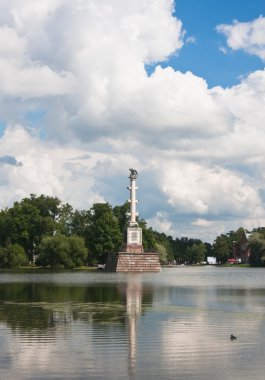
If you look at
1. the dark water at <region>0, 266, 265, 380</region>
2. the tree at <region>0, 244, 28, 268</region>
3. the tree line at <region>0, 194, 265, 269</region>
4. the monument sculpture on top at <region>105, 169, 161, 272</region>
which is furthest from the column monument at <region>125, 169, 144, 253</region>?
the dark water at <region>0, 266, 265, 380</region>

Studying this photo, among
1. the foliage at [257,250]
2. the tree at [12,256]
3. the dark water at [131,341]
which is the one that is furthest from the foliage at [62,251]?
the dark water at [131,341]

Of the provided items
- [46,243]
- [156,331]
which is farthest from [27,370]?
[46,243]

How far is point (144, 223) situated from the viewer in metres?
131

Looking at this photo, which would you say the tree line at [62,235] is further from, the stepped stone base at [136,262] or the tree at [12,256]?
the stepped stone base at [136,262]

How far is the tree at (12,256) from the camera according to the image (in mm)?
124656

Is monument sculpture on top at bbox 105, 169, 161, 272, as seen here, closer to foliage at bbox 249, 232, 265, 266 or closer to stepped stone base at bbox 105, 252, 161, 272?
stepped stone base at bbox 105, 252, 161, 272

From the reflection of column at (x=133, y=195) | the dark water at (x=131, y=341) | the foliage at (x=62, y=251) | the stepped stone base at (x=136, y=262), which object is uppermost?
the reflection of column at (x=133, y=195)

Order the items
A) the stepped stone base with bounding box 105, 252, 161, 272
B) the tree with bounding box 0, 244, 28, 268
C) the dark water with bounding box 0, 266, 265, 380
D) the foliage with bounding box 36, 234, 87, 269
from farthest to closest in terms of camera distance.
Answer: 1. the tree with bounding box 0, 244, 28, 268
2. the foliage with bounding box 36, 234, 87, 269
3. the stepped stone base with bounding box 105, 252, 161, 272
4. the dark water with bounding box 0, 266, 265, 380

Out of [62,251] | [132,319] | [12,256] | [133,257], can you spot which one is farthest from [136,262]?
[132,319]

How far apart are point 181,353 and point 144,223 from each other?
Answer: 114320 mm

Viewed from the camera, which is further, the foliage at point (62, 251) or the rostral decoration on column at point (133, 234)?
the foliage at point (62, 251)

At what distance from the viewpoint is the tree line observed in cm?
12181

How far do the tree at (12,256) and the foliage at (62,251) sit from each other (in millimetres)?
5109

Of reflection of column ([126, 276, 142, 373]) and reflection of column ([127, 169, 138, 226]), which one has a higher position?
reflection of column ([127, 169, 138, 226])
